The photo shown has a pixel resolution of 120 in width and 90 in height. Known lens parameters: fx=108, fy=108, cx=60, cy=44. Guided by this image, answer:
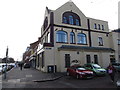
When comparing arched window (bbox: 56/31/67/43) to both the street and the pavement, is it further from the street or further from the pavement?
the street

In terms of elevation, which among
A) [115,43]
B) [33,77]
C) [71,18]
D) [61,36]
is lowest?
[33,77]

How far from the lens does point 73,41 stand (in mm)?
22875

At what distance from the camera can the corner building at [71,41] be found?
65.1 ft

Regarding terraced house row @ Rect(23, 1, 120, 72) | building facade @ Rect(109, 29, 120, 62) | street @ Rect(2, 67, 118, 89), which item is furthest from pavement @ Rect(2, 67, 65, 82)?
building facade @ Rect(109, 29, 120, 62)

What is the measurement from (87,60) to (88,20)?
9489mm

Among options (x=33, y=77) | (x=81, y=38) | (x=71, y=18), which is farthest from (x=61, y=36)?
(x=33, y=77)

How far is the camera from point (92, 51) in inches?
898

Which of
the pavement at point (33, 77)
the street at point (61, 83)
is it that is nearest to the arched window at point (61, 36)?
the pavement at point (33, 77)

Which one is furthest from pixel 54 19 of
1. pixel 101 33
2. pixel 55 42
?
pixel 101 33

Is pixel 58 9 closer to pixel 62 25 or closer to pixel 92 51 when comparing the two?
pixel 62 25

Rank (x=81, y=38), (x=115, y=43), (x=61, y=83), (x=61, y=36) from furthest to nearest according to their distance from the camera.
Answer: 1. (x=115, y=43)
2. (x=81, y=38)
3. (x=61, y=36)
4. (x=61, y=83)

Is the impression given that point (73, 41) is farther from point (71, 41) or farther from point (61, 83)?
point (61, 83)

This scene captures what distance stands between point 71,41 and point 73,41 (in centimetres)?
45

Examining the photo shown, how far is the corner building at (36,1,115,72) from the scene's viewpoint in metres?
19.8
